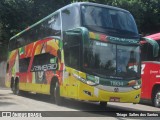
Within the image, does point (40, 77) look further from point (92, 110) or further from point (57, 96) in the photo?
point (92, 110)

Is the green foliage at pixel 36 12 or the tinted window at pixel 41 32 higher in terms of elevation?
the green foliage at pixel 36 12

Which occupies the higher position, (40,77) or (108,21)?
(108,21)

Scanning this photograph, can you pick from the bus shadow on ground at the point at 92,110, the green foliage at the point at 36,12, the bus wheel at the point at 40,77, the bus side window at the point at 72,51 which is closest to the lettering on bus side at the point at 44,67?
the bus wheel at the point at 40,77

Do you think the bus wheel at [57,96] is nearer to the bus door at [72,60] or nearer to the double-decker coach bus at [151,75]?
the bus door at [72,60]

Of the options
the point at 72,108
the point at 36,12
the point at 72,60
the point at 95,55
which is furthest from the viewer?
the point at 36,12

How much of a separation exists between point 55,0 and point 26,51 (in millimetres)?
13145

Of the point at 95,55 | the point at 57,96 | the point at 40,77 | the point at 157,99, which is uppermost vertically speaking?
the point at 95,55

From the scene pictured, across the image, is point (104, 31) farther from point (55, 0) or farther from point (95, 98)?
point (55, 0)

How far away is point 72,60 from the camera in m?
13.9

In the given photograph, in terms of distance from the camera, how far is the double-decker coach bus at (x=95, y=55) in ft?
42.6

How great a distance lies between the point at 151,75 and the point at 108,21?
5.15 m

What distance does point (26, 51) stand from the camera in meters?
21.4

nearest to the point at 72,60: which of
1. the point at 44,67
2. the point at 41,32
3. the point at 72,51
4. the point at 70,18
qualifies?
the point at 72,51

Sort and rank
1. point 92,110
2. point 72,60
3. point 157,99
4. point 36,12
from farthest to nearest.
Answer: point 36,12
point 157,99
point 92,110
point 72,60
